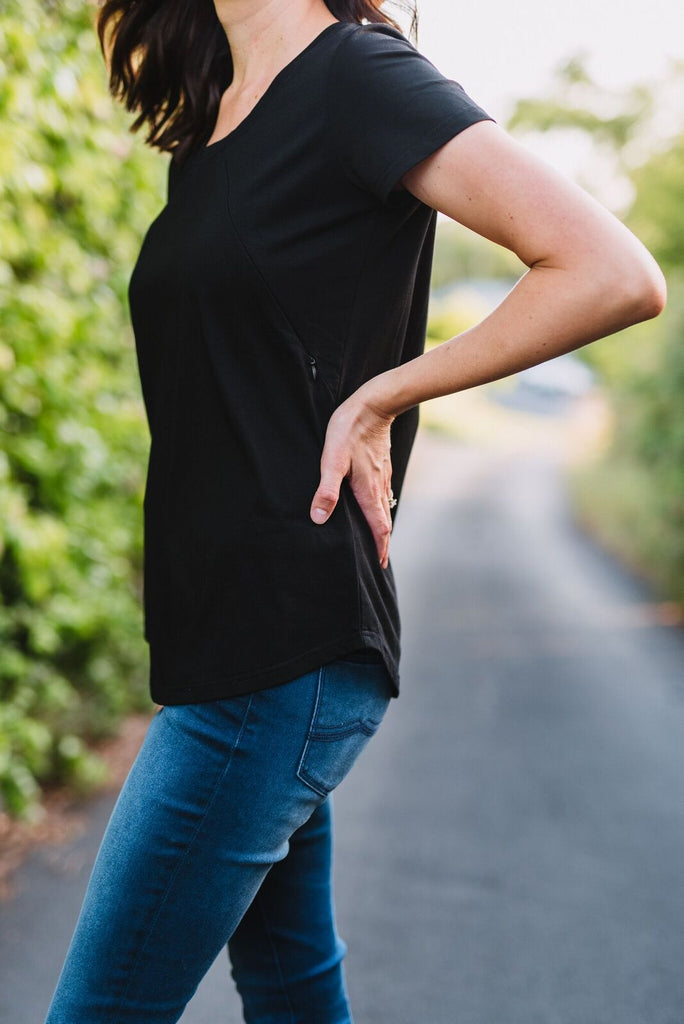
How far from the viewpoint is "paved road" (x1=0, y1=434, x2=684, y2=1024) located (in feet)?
9.04

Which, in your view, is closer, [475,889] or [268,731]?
[268,731]

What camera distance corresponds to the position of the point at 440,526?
10.6m

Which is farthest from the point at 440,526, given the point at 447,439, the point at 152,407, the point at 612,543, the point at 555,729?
the point at 447,439

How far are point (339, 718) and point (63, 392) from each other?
2.20 m

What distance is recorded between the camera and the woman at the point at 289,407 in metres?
1.17

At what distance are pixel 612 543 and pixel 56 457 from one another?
7.33 metres

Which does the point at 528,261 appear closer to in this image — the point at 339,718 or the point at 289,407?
the point at 289,407

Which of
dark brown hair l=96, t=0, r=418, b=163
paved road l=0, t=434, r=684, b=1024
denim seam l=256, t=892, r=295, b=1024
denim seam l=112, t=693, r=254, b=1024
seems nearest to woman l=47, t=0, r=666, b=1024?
denim seam l=112, t=693, r=254, b=1024

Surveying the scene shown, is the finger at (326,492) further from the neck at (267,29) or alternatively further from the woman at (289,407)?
the neck at (267,29)

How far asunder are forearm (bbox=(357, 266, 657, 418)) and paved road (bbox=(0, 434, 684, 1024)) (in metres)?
1.99

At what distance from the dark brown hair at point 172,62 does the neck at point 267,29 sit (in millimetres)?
294

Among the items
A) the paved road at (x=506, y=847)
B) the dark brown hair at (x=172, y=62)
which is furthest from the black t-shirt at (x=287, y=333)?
the paved road at (x=506, y=847)

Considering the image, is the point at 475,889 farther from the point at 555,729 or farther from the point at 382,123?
the point at 382,123

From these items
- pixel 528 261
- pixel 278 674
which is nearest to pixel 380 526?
pixel 278 674
